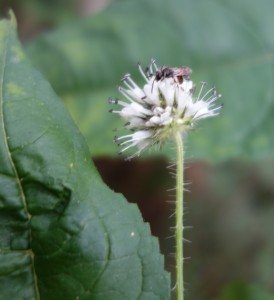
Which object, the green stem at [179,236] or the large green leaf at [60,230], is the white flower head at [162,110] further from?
the large green leaf at [60,230]

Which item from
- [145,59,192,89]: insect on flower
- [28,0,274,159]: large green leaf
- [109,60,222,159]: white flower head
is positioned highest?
[28,0,274,159]: large green leaf

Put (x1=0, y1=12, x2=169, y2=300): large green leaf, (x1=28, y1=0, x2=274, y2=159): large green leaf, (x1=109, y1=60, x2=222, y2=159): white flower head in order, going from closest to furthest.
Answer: (x1=0, y1=12, x2=169, y2=300): large green leaf < (x1=109, y1=60, x2=222, y2=159): white flower head < (x1=28, y1=0, x2=274, y2=159): large green leaf

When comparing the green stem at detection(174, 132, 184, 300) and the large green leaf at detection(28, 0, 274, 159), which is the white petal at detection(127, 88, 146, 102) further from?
the large green leaf at detection(28, 0, 274, 159)

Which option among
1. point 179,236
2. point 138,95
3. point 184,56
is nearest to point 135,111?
point 138,95

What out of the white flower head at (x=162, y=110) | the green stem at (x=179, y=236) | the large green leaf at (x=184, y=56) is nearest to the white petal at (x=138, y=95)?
the white flower head at (x=162, y=110)

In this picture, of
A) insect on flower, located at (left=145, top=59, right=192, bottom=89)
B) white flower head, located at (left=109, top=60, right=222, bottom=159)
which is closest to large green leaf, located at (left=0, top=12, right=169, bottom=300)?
white flower head, located at (left=109, top=60, right=222, bottom=159)

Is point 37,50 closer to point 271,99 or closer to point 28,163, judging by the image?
point 271,99
